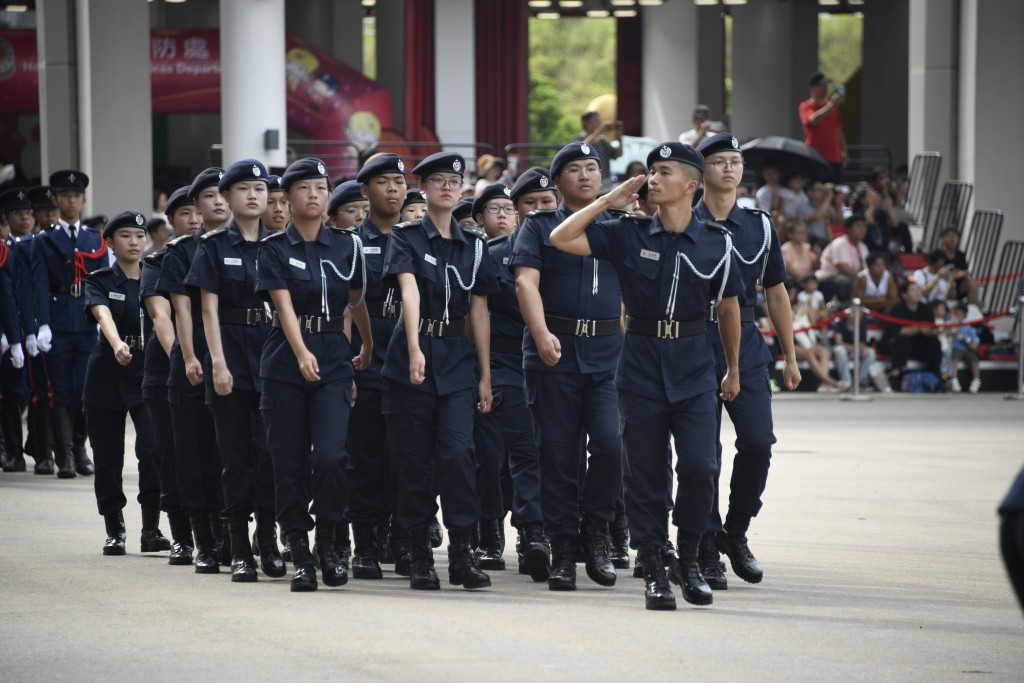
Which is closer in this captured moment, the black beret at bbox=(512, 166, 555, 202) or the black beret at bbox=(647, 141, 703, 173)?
the black beret at bbox=(647, 141, 703, 173)

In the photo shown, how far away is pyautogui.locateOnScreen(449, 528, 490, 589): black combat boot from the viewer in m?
8.14

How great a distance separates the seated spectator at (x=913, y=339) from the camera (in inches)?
790

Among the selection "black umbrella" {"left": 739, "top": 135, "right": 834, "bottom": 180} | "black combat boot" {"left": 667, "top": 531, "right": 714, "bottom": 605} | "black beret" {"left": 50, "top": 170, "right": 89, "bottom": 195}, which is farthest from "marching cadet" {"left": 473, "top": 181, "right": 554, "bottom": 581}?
"black umbrella" {"left": 739, "top": 135, "right": 834, "bottom": 180}

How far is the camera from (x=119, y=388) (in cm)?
968

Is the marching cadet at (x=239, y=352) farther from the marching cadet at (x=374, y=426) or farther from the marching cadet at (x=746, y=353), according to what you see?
the marching cadet at (x=746, y=353)

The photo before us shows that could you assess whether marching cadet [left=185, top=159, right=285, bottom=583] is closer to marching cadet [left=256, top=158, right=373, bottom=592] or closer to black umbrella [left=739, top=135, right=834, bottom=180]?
marching cadet [left=256, top=158, right=373, bottom=592]

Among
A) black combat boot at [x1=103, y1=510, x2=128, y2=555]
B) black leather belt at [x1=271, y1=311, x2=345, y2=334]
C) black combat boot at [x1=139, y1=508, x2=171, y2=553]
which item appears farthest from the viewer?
black combat boot at [x1=139, y1=508, x2=171, y2=553]

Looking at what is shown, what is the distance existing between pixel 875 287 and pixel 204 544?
13.5 m

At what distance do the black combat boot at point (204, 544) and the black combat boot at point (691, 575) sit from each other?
2.50m

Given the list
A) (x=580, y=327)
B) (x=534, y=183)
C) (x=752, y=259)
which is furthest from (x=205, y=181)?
(x=752, y=259)

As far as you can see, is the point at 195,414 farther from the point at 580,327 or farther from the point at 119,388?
the point at 580,327

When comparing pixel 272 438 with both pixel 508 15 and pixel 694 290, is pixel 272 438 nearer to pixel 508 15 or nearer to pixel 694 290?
pixel 694 290

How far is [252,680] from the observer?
616 centimetres

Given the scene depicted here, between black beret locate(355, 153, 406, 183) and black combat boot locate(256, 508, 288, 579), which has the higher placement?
black beret locate(355, 153, 406, 183)
